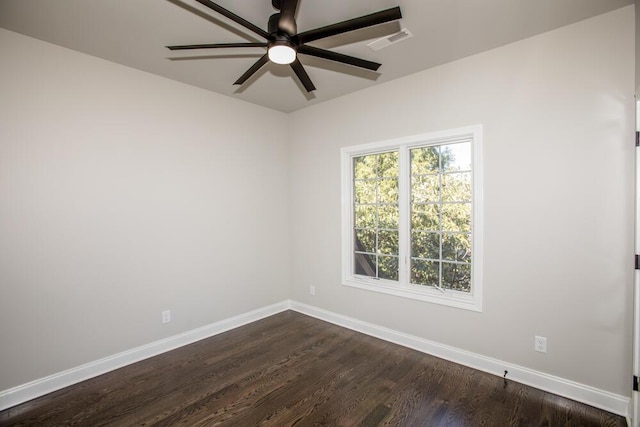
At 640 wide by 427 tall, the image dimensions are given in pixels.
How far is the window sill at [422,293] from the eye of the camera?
2.89 m

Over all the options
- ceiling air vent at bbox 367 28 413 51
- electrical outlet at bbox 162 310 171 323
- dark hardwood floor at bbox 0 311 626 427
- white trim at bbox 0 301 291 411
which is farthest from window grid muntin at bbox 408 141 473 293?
electrical outlet at bbox 162 310 171 323

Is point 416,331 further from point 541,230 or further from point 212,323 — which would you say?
point 212,323

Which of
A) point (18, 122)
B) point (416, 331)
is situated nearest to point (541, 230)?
point (416, 331)

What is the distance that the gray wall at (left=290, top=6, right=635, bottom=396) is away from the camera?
7.21 feet

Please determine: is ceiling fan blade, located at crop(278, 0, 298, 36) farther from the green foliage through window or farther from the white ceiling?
the green foliage through window

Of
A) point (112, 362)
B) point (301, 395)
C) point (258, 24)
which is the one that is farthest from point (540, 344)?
point (112, 362)

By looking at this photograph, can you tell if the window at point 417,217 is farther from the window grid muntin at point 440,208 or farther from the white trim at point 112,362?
the white trim at point 112,362

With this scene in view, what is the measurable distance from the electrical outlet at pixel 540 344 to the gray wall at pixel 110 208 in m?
3.06

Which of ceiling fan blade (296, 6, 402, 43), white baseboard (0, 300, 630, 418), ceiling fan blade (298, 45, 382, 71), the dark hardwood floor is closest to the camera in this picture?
ceiling fan blade (296, 6, 402, 43)

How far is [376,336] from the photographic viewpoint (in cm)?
352

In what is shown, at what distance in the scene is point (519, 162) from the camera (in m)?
2.59

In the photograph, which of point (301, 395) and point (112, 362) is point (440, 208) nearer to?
point (301, 395)

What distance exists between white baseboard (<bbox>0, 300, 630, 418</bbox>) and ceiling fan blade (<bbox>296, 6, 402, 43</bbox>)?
111 inches

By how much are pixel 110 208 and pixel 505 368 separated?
12.5ft
